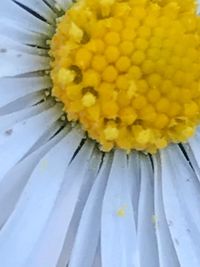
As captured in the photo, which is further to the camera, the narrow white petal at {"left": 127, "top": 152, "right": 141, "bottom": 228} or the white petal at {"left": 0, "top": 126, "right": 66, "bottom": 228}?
the narrow white petal at {"left": 127, "top": 152, "right": 141, "bottom": 228}

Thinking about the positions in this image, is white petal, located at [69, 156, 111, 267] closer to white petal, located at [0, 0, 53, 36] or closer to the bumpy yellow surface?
the bumpy yellow surface

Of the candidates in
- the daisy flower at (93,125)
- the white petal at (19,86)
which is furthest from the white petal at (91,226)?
the white petal at (19,86)

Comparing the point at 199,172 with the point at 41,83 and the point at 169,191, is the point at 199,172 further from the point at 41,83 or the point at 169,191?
the point at 41,83

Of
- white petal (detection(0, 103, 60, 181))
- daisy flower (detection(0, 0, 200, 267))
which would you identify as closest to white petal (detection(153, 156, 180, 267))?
daisy flower (detection(0, 0, 200, 267))

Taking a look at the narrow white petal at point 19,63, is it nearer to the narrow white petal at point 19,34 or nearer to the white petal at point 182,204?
the narrow white petal at point 19,34

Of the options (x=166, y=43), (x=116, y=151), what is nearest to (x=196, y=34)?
(x=166, y=43)

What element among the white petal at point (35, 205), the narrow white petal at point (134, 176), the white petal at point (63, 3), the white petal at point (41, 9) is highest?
the white petal at point (63, 3)

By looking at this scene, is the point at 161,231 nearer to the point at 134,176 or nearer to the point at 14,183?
the point at 134,176
